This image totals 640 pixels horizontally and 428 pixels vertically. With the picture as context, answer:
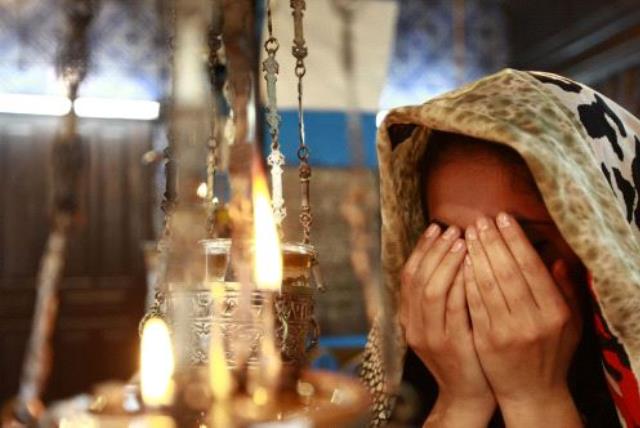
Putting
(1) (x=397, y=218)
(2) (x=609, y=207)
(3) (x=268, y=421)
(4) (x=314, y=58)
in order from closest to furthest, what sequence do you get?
(3) (x=268, y=421) → (4) (x=314, y=58) → (2) (x=609, y=207) → (1) (x=397, y=218)

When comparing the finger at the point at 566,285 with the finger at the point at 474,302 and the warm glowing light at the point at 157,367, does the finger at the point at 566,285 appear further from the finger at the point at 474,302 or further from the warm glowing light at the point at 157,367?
the warm glowing light at the point at 157,367

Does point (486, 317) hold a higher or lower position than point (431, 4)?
lower

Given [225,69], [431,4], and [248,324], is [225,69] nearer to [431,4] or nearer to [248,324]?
[248,324]

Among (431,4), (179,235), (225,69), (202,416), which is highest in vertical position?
(431,4)

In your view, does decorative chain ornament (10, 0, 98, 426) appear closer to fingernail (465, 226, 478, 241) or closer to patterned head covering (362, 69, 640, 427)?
patterned head covering (362, 69, 640, 427)

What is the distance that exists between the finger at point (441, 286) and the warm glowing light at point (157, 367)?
52 centimetres

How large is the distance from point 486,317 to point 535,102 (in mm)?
305

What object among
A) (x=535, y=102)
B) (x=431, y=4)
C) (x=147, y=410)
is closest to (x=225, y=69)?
(x=147, y=410)

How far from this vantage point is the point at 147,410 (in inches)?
15.3

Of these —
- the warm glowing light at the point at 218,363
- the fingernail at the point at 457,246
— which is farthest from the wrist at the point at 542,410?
the warm glowing light at the point at 218,363

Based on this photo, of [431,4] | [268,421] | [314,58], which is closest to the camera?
[268,421]

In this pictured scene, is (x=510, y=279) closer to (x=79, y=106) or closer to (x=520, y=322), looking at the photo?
(x=520, y=322)

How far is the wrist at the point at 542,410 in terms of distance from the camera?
2.92 feet

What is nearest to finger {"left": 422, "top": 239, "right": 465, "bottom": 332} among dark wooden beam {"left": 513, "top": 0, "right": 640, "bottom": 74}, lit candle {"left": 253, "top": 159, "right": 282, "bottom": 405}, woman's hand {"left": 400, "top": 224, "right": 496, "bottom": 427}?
woman's hand {"left": 400, "top": 224, "right": 496, "bottom": 427}
